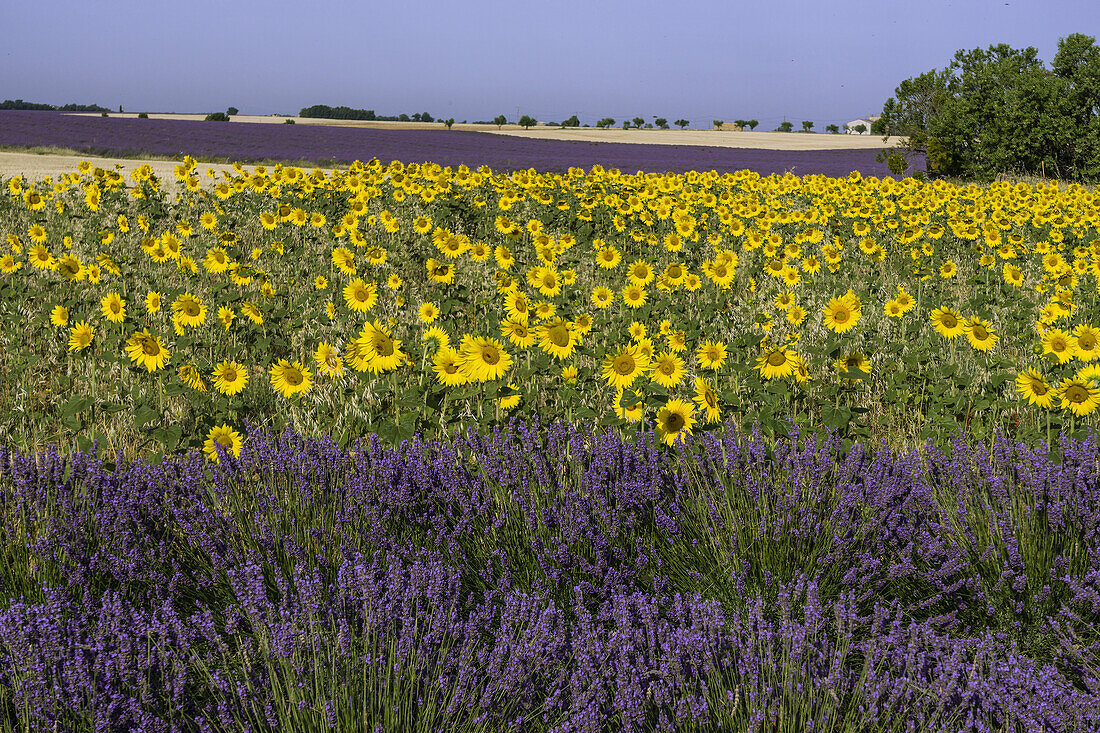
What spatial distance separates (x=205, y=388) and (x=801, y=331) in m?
4.28

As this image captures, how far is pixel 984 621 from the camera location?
2.31 m

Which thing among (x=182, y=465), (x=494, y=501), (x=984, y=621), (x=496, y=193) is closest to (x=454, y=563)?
(x=494, y=501)

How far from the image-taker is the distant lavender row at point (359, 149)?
26531 mm

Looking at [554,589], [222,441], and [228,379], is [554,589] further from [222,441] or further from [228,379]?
[228,379]

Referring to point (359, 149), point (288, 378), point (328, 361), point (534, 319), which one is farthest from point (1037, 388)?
point (359, 149)

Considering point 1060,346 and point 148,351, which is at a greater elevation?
point 1060,346

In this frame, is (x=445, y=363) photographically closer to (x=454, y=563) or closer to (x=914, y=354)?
(x=454, y=563)

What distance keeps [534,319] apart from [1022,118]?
23.1m

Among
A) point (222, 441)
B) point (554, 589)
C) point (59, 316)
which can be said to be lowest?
point (554, 589)

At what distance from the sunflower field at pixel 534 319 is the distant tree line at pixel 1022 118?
13.8m

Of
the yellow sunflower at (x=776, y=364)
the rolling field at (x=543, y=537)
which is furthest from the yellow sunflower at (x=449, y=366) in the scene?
the yellow sunflower at (x=776, y=364)

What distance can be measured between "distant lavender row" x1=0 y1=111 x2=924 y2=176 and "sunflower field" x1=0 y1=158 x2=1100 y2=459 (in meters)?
14.1

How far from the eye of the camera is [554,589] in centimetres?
237

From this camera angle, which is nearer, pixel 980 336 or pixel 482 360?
pixel 482 360
